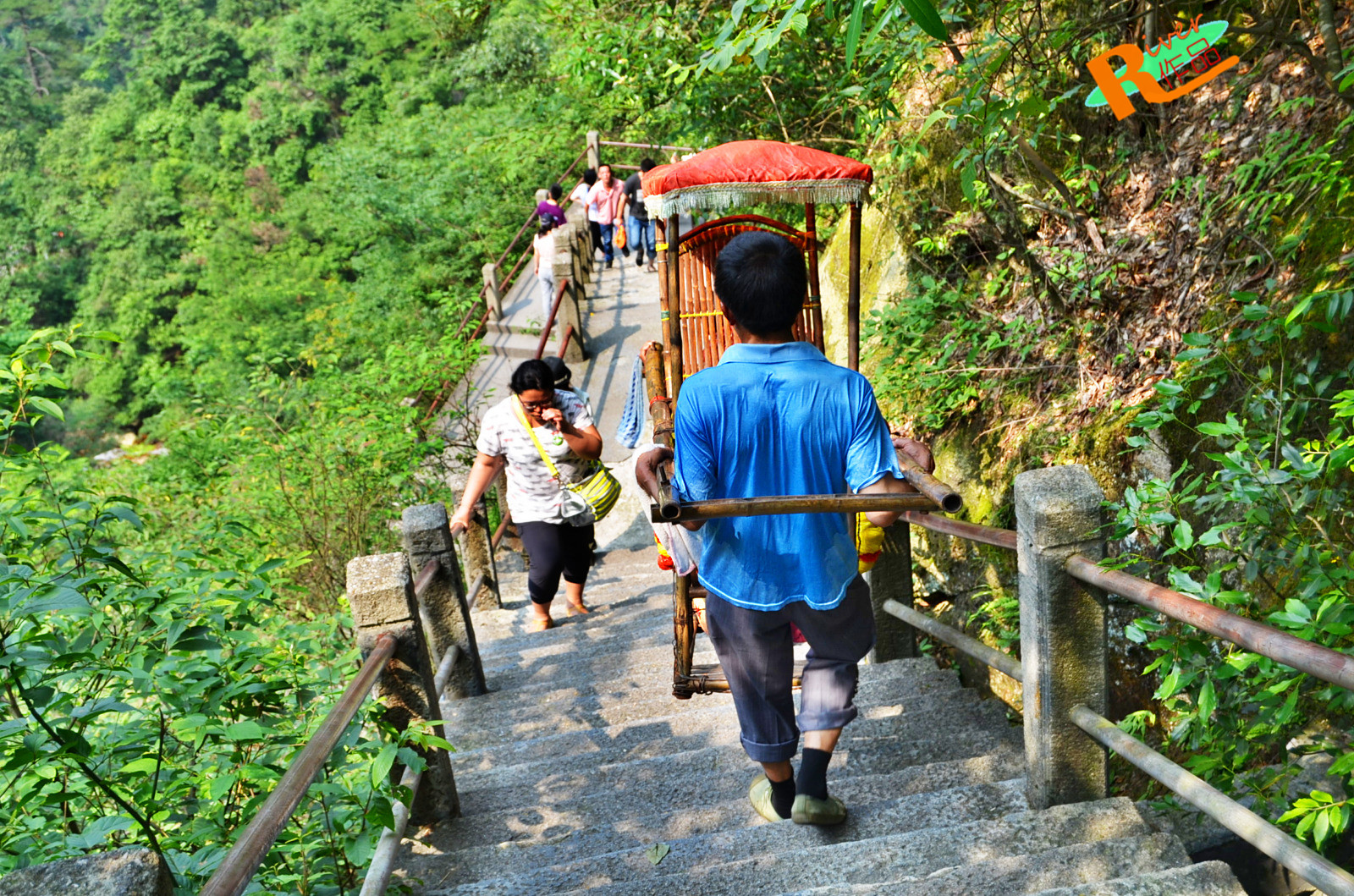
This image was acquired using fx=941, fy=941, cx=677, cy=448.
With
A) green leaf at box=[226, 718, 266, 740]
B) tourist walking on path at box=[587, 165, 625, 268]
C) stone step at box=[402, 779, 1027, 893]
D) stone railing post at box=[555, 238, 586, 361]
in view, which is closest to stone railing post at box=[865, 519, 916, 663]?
stone step at box=[402, 779, 1027, 893]

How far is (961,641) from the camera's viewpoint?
338 centimetres

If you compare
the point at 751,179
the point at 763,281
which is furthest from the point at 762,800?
the point at 751,179

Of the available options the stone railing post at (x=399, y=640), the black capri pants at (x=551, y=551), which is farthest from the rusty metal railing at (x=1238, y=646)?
the black capri pants at (x=551, y=551)

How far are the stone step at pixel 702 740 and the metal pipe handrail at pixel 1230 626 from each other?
125 cm

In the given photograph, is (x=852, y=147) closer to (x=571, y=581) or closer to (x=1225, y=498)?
(x=571, y=581)

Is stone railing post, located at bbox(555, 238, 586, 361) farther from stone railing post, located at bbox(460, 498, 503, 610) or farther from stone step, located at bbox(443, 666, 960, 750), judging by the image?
stone step, located at bbox(443, 666, 960, 750)

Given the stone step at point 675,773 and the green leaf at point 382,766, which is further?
the stone step at point 675,773

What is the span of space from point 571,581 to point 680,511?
3394 millimetres

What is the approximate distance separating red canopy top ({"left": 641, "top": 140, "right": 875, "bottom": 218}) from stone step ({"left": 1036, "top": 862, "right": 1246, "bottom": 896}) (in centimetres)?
279

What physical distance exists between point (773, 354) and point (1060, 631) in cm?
111

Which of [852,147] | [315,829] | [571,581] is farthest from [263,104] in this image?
[315,829]

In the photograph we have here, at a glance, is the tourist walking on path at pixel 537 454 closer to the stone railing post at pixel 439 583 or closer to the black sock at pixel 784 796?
the stone railing post at pixel 439 583

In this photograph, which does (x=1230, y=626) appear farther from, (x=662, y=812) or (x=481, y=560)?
(x=481, y=560)

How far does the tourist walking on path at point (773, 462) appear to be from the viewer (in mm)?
2521
